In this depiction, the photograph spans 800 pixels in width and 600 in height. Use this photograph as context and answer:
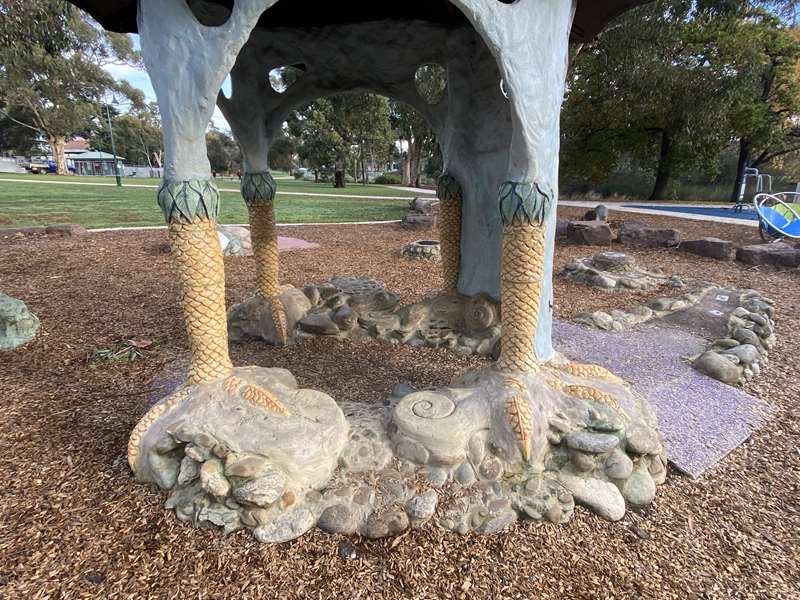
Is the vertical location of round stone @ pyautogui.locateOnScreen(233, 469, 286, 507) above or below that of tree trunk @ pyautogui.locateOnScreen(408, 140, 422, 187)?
below

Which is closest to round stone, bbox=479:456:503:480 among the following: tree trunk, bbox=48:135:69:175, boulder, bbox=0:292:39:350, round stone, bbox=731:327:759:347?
round stone, bbox=731:327:759:347

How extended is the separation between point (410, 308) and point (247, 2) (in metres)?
2.99

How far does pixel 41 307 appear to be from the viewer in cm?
509

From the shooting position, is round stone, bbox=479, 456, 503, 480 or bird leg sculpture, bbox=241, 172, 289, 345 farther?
bird leg sculpture, bbox=241, 172, 289, 345

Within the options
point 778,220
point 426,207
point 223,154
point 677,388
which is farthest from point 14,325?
point 223,154

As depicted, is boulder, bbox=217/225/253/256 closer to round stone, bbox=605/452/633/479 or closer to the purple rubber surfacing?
the purple rubber surfacing

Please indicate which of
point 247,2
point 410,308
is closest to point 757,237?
point 410,308

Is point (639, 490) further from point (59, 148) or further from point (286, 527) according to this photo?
point (59, 148)

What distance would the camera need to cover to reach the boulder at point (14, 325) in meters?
4.08

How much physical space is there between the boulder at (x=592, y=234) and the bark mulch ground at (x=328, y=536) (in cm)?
636

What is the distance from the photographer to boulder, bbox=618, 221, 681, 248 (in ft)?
31.5

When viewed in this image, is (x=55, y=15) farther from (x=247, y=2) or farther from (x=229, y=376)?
(x=229, y=376)

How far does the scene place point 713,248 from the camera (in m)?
8.75

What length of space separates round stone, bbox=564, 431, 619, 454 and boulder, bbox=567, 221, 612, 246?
27.7 feet
